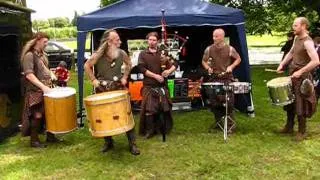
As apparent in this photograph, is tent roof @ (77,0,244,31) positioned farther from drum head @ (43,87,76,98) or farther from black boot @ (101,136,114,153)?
black boot @ (101,136,114,153)

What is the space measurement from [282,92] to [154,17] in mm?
2824

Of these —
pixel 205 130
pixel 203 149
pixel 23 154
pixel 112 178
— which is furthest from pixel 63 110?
pixel 205 130

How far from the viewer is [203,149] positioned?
A: 7277mm

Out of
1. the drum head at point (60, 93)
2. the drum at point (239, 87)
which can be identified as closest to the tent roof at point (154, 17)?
the drum at point (239, 87)

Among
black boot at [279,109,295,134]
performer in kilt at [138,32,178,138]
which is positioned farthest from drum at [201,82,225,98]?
black boot at [279,109,295,134]

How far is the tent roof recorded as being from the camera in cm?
900

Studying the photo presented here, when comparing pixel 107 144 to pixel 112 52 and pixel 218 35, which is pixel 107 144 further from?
pixel 218 35

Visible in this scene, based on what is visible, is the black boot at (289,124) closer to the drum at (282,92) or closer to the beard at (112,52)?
the drum at (282,92)

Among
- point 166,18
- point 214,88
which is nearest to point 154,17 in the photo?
point 166,18

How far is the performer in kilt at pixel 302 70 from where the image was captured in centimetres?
725

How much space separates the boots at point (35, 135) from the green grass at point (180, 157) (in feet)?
0.36

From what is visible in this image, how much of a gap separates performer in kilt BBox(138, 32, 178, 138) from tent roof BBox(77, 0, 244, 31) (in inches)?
46.9

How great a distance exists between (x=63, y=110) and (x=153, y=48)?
166 cm

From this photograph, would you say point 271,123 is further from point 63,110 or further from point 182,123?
point 63,110
